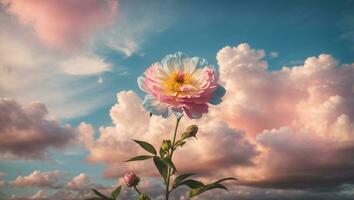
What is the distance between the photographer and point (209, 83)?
375 cm

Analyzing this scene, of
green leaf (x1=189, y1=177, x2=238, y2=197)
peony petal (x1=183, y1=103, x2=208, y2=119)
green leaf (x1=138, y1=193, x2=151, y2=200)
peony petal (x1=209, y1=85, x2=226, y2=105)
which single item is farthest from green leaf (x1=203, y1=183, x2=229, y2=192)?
peony petal (x1=209, y1=85, x2=226, y2=105)

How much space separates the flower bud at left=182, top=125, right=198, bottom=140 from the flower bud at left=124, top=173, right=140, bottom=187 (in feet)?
4.00

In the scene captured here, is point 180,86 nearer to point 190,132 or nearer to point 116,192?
point 190,132

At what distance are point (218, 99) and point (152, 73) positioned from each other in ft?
2.38

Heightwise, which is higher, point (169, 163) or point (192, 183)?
point (169, 163)

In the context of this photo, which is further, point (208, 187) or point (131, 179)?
point (131, 179)

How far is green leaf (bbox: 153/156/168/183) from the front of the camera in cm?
368

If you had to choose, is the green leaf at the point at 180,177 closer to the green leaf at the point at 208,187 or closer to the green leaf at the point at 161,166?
the green leaf at the point at 208,187

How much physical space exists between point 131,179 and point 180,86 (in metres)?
1.64

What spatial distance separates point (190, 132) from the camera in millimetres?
4070

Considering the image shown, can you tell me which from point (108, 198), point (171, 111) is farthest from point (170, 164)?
point (108, 198)

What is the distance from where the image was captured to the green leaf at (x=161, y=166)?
368 cm

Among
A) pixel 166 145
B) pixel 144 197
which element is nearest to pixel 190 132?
pixel 166 145

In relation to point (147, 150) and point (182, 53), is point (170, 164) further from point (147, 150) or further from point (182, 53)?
point (182, 53)
